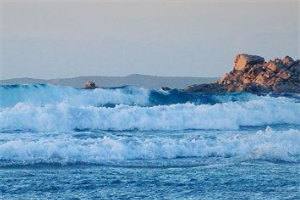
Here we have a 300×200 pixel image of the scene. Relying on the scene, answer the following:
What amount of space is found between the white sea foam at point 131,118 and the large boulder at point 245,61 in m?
13.5

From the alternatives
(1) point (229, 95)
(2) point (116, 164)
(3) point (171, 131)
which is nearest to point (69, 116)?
(3) point (171, 131)

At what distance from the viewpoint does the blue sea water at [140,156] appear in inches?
340

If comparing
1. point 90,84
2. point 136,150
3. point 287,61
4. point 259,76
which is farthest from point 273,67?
point 136,150

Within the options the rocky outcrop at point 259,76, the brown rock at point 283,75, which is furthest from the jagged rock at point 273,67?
the brown rock at point 283,75

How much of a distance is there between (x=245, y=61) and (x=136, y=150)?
22418 mm

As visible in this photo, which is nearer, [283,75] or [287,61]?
[283,75]

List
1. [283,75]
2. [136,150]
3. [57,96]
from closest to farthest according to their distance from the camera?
[136,150] < [57,96] < [283,75]

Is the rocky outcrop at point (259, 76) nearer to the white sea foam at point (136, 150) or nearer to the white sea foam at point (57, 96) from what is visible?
the white sea foam at point (57, 96)

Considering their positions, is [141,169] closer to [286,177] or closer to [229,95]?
[286,177]

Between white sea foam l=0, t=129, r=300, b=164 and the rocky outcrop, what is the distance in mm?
19150

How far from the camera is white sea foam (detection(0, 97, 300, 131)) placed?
15.4 meters

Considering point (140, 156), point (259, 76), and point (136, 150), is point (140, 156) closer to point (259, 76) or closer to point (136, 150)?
point (136, 150)

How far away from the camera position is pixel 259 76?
3347cm

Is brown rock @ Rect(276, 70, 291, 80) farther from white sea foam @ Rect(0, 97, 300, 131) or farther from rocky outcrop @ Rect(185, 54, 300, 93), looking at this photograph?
white sea foam @ Rect(0, 97, 300, 131)
